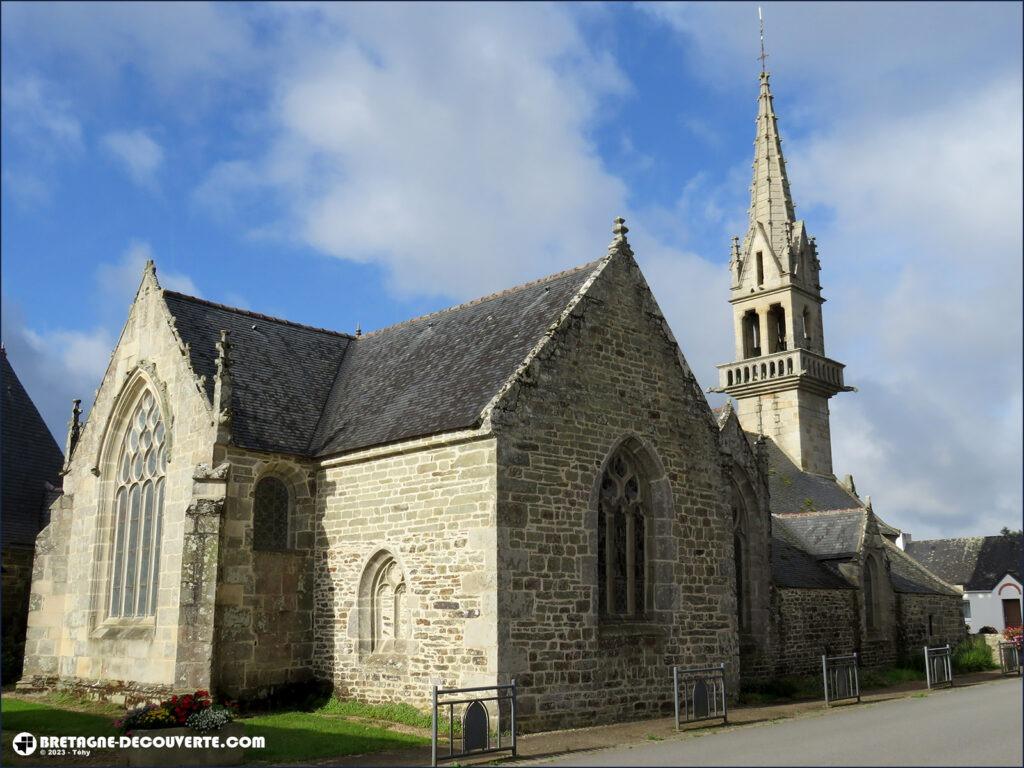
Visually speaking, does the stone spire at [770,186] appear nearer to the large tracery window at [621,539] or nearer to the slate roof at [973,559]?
the slate roof at [973,559]

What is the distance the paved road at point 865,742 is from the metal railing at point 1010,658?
11.5 metres

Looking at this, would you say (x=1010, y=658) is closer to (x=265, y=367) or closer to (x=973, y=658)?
(x=973, y=658)

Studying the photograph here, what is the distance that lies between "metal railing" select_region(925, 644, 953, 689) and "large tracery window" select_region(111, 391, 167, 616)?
60.3 ft

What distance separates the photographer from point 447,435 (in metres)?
17.5

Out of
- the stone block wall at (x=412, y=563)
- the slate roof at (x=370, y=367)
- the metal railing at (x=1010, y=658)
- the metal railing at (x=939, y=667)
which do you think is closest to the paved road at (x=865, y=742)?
the stone block wall at (x=412, y=563)

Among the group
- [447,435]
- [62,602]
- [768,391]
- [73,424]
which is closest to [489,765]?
[447,435]

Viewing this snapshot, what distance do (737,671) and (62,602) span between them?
15.8 meters

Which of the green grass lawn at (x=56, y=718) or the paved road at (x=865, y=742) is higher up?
the paved road at (x=865, y=742)

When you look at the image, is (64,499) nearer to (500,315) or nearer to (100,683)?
(100,683)

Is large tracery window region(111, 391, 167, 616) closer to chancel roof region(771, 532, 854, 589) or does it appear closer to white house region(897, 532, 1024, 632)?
chancel roof region(771, 532, 854, 589)

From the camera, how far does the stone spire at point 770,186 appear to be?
4722 centimetres

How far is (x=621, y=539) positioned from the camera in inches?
748

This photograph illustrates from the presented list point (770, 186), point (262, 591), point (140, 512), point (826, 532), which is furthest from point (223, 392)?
point (770, 186)

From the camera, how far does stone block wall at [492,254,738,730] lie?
1667 centimetres
